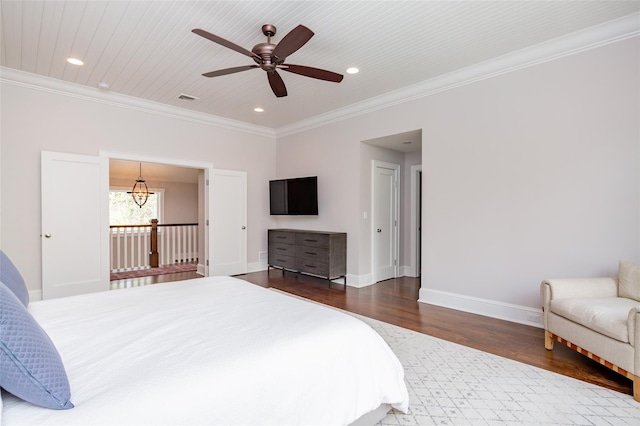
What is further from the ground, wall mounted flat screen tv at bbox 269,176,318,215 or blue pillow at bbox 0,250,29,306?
wall mounted flat screen tv at bbox 269,176,318,215

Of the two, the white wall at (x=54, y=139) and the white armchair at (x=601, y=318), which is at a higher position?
the white wall at (x=54, y=139)

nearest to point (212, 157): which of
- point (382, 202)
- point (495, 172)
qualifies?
point (382, 202)

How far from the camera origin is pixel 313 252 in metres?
5.23

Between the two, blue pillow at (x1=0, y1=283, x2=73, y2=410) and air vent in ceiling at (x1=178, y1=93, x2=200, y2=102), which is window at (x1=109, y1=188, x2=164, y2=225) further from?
blue pillow at (x1=0, y1=283, x2=73, y2=410)

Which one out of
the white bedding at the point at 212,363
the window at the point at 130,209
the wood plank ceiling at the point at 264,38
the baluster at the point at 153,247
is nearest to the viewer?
the white bedding at the point at 212,363

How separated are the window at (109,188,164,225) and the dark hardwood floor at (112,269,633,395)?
180 inches

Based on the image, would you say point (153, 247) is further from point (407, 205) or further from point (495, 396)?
point (495, 396)

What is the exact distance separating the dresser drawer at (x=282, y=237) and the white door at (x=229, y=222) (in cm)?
58

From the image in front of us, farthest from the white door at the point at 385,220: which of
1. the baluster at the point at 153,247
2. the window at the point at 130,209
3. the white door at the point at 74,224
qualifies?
the window at the point at 130,209

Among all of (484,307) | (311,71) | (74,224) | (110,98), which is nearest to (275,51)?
(311,71)

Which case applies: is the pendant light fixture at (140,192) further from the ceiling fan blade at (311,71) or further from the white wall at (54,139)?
the ceiling fan blade at (311,71)

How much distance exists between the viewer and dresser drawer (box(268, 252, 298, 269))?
5597 mm

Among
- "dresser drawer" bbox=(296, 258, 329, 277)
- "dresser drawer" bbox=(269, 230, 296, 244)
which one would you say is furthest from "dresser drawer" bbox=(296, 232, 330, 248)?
"dresser drawer" bbox=(296, 258, 329, 277)

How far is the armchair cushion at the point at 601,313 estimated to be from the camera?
2.09m
